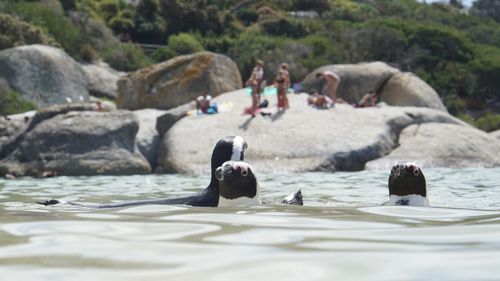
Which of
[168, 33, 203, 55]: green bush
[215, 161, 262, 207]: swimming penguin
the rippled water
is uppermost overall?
[168, 33, 203, 55]: green bush

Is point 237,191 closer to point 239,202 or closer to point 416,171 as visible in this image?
point 239,202

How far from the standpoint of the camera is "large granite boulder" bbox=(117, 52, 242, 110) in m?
22.2

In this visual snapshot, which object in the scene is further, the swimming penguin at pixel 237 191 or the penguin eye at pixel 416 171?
the penguin eye at pixel 416 171

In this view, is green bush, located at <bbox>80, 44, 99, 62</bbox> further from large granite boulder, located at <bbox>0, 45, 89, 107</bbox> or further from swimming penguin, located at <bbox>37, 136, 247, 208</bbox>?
swimming penguin, located at <bbox>37, 136, 247, 208</bbox>

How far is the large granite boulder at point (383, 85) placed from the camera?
2264 centimetres

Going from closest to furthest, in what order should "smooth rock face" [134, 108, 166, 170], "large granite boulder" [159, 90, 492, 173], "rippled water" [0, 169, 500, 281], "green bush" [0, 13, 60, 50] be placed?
"rippled water" [0, 169, 500, 281] < "large granite boulder" [159, 90, 492, 173] < "smooth rock face" [134, 108, 166, 170] < "green bush" [0, 13, 60, 50]

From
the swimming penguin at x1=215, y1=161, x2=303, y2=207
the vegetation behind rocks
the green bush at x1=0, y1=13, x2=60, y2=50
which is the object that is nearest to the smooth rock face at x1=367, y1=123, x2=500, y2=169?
the swimming penguin at x1=215, y1=161, x2=303, y2=207

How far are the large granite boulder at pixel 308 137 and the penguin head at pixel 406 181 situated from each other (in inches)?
342

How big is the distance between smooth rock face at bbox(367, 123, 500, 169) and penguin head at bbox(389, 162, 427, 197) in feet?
28.6

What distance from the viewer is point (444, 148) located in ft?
51.9

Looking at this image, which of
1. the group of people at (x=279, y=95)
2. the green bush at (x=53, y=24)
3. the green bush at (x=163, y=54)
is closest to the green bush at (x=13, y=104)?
the group of people at (x=279, y=95)

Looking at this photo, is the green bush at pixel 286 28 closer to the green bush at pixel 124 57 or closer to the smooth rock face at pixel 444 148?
the green bush at pixel 124 57

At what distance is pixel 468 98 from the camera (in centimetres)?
4150

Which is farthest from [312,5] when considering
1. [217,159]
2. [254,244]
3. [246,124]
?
[254,244]
